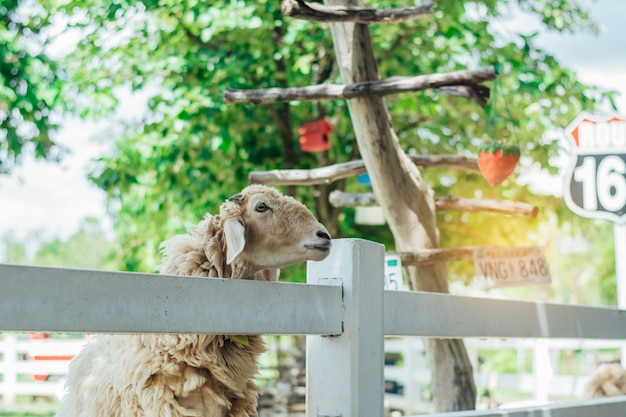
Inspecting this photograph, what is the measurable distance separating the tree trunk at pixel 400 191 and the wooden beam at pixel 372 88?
0.19 meters

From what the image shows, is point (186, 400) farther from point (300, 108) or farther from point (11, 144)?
point (11, 144)

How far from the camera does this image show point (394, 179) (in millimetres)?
5195

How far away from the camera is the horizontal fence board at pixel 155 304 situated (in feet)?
6.07

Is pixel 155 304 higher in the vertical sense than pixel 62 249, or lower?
lower

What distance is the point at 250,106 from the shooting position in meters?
9.10

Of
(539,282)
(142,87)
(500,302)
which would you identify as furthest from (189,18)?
(500,302)

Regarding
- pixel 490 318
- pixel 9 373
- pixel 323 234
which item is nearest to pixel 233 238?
pixel 323 234

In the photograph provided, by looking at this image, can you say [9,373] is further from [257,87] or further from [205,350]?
[205,350]

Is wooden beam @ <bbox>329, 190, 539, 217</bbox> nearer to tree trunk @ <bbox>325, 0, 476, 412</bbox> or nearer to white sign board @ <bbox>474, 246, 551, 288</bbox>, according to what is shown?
tree trunk @ <bbox>325, 0, 476, 412</bbox>

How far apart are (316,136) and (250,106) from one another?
1698 mm

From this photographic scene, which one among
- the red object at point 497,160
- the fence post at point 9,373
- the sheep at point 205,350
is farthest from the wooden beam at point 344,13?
the fence post at point 9,373

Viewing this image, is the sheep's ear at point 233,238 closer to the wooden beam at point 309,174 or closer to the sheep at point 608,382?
the wooden beam at point 309,174

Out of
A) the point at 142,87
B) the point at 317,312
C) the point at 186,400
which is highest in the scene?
the point at 142,87

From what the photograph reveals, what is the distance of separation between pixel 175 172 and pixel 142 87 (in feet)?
3.49
